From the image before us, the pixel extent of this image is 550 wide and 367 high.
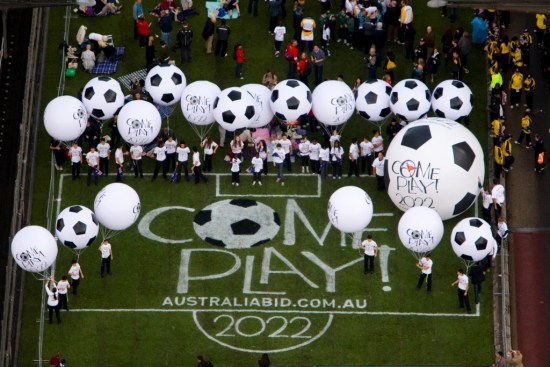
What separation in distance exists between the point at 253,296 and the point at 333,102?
8.21 meters

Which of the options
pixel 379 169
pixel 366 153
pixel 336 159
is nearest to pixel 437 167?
pixel 379 169

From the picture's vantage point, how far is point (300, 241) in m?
61.9

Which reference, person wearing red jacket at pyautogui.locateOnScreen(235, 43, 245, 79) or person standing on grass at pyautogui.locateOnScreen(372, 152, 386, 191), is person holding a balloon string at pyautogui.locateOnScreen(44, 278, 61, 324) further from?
person wearing red jacket at pyautogui.locateOnScreen(235, 43, 245, 79)

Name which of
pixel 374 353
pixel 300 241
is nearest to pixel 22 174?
pixel 300 241

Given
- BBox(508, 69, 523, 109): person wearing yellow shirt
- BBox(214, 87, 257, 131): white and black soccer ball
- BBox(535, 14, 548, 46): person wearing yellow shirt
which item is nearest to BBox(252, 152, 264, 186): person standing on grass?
BBox(214, 87, 257, 131): white and black soccer ball

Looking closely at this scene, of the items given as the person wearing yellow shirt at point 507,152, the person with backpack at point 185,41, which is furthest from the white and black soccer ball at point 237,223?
the person wearing yellow shirt at point 507,152

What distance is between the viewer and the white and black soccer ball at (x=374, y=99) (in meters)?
63.6

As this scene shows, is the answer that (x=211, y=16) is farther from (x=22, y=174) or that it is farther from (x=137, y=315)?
(x=137, y=315)

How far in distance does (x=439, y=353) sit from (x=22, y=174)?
682 inches

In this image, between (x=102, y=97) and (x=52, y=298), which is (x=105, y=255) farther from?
(x=102, y=97)

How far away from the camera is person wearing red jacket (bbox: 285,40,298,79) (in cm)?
6712

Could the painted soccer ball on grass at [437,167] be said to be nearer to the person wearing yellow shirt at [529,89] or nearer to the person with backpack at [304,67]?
the person wearing yellow shirt at [529,89]

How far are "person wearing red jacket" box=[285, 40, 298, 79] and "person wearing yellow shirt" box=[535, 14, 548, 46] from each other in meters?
9.78

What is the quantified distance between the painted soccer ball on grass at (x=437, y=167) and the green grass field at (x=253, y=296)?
161cm
